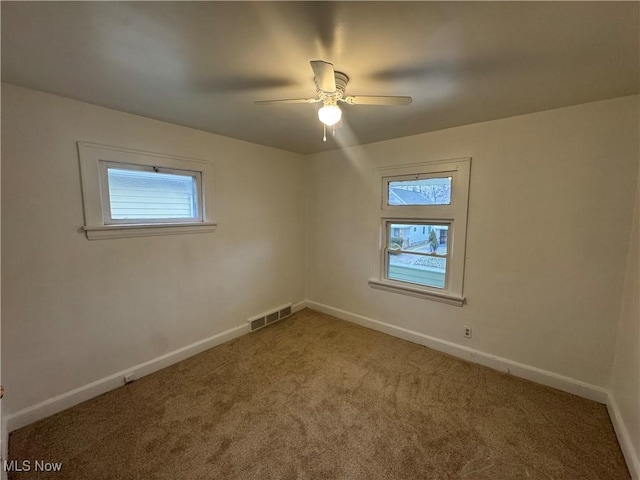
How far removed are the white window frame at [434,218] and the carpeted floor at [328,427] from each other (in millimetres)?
699

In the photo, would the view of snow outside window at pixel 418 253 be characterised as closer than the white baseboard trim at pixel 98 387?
No

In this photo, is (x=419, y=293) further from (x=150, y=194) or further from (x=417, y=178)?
(x=150, y=194)

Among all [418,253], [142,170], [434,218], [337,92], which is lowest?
[418,253]

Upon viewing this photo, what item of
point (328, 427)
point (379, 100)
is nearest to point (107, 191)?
point (379, 100)

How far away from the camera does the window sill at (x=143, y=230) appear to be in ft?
6.66

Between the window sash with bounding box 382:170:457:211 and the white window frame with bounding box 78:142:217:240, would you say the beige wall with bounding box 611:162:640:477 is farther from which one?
the white window frame with bounding box 78:142:217:240

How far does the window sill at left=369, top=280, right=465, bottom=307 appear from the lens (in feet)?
8.56

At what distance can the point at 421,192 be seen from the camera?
2.81 meters

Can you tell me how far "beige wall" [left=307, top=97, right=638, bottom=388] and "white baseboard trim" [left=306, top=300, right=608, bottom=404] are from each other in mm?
48

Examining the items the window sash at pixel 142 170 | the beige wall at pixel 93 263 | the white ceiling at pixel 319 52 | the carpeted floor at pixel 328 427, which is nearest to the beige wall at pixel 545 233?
the white ceiling at pixel 319 52

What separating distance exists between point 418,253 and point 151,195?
106 inches

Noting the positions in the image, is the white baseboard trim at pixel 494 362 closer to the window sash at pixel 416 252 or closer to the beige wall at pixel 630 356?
the beige wall at pixel 630 356

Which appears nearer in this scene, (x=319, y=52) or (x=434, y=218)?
(x=319, y=52)

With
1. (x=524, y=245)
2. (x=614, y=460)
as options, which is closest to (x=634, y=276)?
(x=524, y=245)
